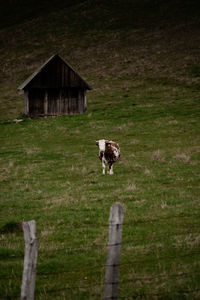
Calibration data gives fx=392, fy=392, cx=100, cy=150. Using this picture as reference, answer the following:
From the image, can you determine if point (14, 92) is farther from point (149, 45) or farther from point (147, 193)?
point (147, 193)

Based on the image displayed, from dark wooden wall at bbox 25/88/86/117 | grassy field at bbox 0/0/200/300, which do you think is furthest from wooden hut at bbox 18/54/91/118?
grassy field at bbox 0/0/200/300

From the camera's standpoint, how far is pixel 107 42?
→ 249ft

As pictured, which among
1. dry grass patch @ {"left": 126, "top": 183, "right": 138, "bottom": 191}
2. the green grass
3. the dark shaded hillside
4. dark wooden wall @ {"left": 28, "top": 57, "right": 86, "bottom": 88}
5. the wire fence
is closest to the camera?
the wire fence

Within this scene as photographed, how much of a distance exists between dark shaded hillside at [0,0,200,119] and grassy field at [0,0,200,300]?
0.49 metres

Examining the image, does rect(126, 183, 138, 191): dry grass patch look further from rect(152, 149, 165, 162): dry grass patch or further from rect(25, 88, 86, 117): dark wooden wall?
rect(25, 88, 86, 117): dark wooden wall

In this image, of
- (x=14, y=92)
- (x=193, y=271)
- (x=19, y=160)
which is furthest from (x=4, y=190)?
(x=14, y=92)

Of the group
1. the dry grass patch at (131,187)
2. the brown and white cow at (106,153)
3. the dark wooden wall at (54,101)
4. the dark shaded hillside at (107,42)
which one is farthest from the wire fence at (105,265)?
the dark shaded hillside at (107,42)

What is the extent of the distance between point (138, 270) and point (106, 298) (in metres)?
2.94

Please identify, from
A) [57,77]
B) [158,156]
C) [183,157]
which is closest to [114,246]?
[183,157]

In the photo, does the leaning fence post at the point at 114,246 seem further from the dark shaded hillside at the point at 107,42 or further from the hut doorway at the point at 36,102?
the dark shaded hillside at the point at 107,42

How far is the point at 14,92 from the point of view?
184 ft

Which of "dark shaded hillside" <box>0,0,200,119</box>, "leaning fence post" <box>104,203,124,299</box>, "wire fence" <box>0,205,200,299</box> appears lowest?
"wire fence" <box>0,205,200,299</box>

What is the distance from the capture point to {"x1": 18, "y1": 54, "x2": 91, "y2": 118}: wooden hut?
42625mm

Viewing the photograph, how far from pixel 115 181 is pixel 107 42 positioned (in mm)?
63362
